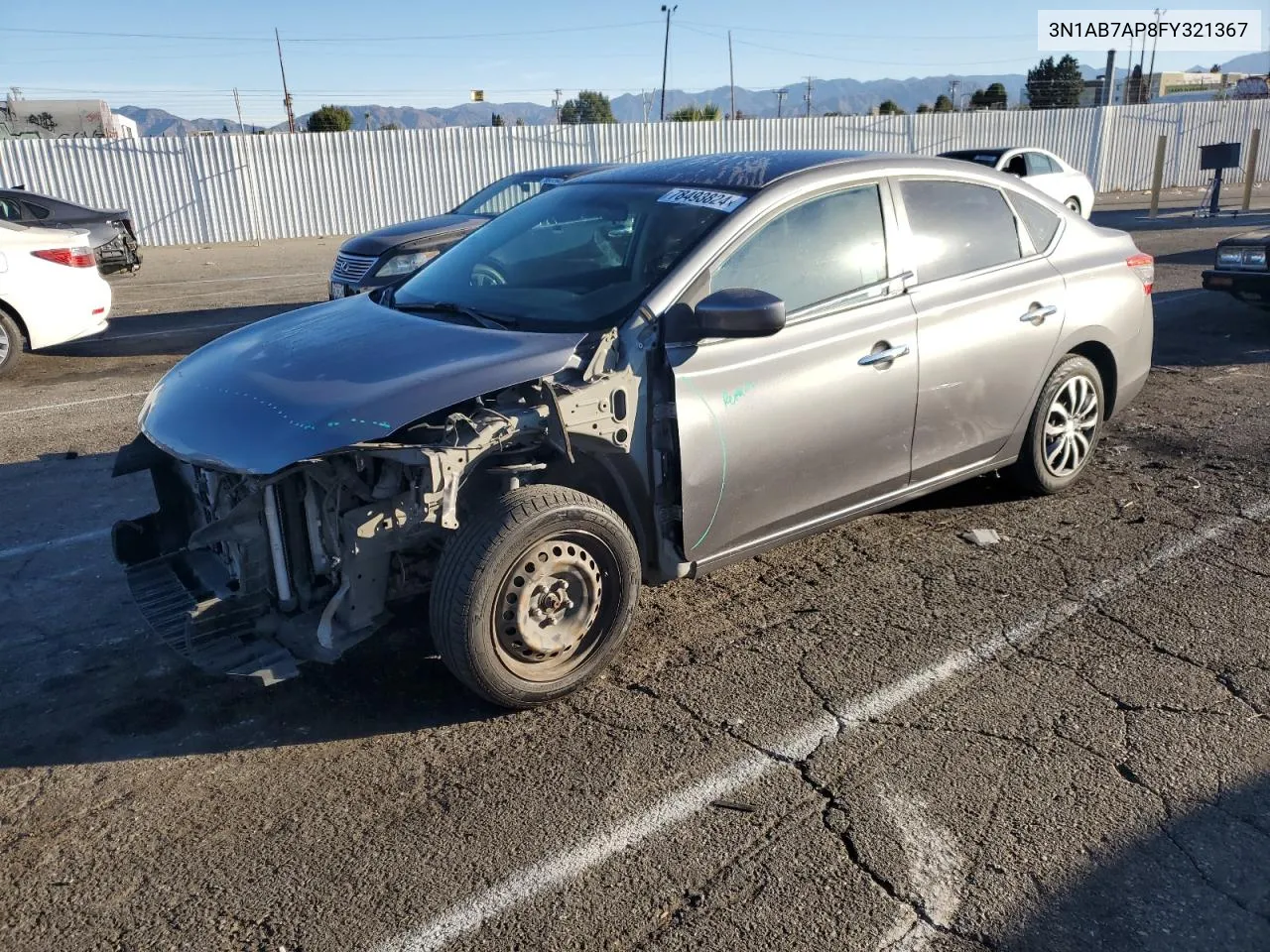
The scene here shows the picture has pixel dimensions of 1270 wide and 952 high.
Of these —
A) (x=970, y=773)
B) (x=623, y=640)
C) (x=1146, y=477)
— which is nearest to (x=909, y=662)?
(x=970, y=773)

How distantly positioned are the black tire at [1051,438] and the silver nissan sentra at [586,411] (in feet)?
0.44

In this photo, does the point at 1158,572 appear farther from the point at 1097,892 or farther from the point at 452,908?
the point at 452,908

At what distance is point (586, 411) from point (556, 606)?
707 mm

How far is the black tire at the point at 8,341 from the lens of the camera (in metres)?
9.49

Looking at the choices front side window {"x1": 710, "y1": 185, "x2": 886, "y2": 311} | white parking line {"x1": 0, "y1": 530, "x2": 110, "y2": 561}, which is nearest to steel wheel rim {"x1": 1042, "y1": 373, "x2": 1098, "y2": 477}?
front side window {"x1": 710, "y1": 185, "x2": 886, "y2": 311}

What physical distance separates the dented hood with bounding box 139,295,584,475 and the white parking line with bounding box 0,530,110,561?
158cm

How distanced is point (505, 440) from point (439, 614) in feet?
2.06

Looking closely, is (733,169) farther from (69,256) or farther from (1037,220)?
(69,256)

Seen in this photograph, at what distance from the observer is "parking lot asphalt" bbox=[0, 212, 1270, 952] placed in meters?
2.71

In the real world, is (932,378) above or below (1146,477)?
above

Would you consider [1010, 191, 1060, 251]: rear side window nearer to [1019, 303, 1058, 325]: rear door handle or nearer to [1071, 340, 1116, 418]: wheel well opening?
[1019, 303, 1058, 325]: rear door handle

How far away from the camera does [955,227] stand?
482 cm

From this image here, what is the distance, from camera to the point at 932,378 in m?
4.57

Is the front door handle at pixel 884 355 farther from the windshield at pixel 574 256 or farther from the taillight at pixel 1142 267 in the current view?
the taillight at pixel 1142 267
